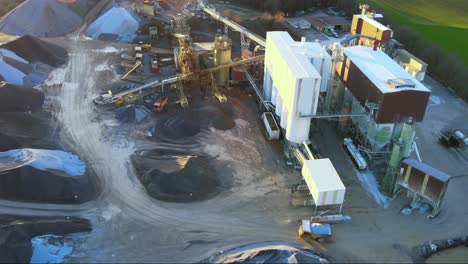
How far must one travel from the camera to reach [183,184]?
21.8 m

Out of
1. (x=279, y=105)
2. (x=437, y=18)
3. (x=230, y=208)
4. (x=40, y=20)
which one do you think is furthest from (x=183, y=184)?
(x=437, y=18)

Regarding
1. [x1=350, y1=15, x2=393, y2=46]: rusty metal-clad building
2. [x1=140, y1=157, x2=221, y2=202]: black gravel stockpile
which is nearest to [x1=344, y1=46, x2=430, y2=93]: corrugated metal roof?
[x1=350, y1=15, x2=393, y2=46]: rusty metal-clad building

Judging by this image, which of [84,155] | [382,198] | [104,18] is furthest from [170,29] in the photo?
[382,198]

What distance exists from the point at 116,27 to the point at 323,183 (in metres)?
31.3

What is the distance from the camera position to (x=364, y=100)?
83.7 ft

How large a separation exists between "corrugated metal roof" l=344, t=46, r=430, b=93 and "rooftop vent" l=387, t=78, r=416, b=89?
0.57ft

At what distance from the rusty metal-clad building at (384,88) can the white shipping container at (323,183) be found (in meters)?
5.43

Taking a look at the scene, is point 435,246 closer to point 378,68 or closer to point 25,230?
point 378,68

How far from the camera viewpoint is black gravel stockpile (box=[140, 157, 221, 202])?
847 inches

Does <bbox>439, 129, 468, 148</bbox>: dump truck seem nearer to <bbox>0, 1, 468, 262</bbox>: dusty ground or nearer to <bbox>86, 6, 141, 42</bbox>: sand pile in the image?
<bbox>0, 1, 468, 262</bbox>: dusty ground

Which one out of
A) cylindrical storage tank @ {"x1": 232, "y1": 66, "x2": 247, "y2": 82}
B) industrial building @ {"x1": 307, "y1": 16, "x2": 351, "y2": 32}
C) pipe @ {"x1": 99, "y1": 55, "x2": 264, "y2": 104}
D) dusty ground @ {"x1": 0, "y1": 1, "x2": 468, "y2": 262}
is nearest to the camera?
dusty ground @ {"x1": 0, "y1": 1, "x2": 468, "y2": 262}

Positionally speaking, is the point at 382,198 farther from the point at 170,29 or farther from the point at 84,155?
the point at 170,29

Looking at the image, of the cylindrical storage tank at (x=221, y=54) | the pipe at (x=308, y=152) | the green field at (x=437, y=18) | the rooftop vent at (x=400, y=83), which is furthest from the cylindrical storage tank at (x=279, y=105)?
the green field at (x=437, y=18)

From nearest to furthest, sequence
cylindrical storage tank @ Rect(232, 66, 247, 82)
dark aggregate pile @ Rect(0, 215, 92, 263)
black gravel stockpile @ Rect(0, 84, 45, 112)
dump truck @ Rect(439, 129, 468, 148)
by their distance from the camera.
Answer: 1. dark aggregate pile @ Rect(0, 215, 92, 263)
2. dump truck @ Rect(439, 129, 468, 148)
3. black gravel stockpile @ Rect(0, 84, 45, 112)
4. cylindrical storage tank @ Rect(232, 66, 247, 82)
